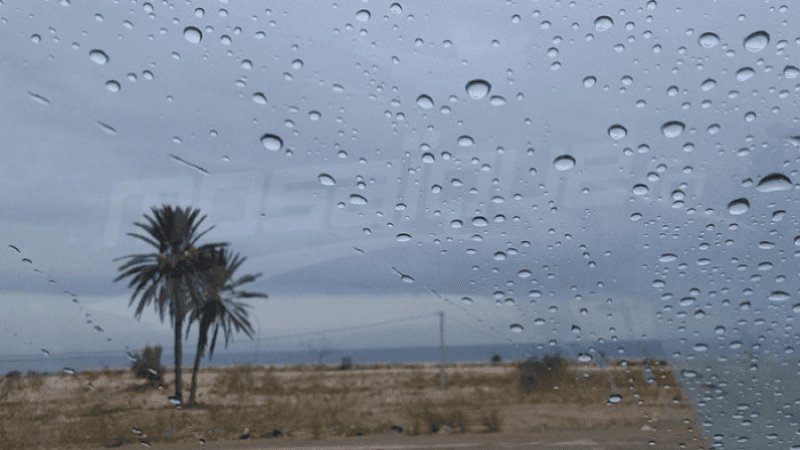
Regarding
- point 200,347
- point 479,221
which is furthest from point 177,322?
point 479,221

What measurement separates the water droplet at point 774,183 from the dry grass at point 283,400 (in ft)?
1.94

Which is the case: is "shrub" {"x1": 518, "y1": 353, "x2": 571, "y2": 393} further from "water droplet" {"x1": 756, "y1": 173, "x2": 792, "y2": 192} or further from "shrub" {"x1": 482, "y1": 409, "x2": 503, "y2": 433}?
"shrub" {"x1": 482, "y1": 409, "x2": 503, "y2": 433}

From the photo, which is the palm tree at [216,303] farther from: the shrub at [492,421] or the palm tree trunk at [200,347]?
the shrub at [492,421]

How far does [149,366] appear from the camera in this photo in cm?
Answer: 166

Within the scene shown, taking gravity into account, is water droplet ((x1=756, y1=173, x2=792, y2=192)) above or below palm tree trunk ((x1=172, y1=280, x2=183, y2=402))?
above

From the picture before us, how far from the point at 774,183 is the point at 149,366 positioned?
1.91 m

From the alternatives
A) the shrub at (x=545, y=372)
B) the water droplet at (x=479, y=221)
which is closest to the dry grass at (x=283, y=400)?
the shrub at (x=545, y=372)

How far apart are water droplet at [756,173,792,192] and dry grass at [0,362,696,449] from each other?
592 millimetres

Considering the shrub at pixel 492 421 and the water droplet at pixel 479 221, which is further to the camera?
the shrub at pixel 492 421

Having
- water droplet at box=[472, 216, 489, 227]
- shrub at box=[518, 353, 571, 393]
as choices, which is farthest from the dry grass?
water droplet at box=[472, 216, 489, 227]

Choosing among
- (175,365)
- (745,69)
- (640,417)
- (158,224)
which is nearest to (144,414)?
(175,365)

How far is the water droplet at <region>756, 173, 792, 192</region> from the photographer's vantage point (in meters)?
1.49

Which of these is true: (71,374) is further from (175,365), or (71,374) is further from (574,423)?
(574,423)

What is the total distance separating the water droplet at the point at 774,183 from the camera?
1487 mm
